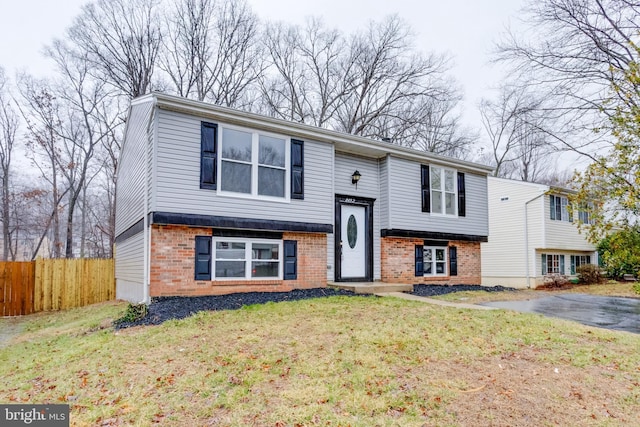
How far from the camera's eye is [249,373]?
173 inches

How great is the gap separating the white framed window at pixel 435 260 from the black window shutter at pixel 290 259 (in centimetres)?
498

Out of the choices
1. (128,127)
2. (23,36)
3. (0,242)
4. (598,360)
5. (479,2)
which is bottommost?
(598,360)

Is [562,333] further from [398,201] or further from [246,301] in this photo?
[398,201]

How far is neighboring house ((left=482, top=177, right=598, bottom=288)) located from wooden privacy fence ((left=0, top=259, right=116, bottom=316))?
1729cm

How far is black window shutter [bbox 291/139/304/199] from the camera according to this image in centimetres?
1023

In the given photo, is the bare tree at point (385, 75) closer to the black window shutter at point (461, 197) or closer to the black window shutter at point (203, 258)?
the black window shutter at point (461, 197)

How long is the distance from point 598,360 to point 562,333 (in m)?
1.36

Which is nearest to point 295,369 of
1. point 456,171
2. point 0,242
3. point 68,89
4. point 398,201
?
point 398,201

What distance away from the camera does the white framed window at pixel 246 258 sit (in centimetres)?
920

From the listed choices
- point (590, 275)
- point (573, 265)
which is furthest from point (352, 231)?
point (573, 265)

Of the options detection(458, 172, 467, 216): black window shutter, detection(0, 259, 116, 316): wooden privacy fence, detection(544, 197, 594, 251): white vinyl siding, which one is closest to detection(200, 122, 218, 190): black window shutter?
detection(0, 259, 116, 316): wooden privacy fence

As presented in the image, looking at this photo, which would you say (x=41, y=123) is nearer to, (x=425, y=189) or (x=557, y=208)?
(x=425, y=189)

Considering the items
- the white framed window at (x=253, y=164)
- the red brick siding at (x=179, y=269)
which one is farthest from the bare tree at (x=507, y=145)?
the red brick siding at (x=179, y=269)

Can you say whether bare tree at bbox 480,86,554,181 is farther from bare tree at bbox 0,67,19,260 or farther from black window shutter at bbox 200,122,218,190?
bare tree at bbox 0,67,19,260
